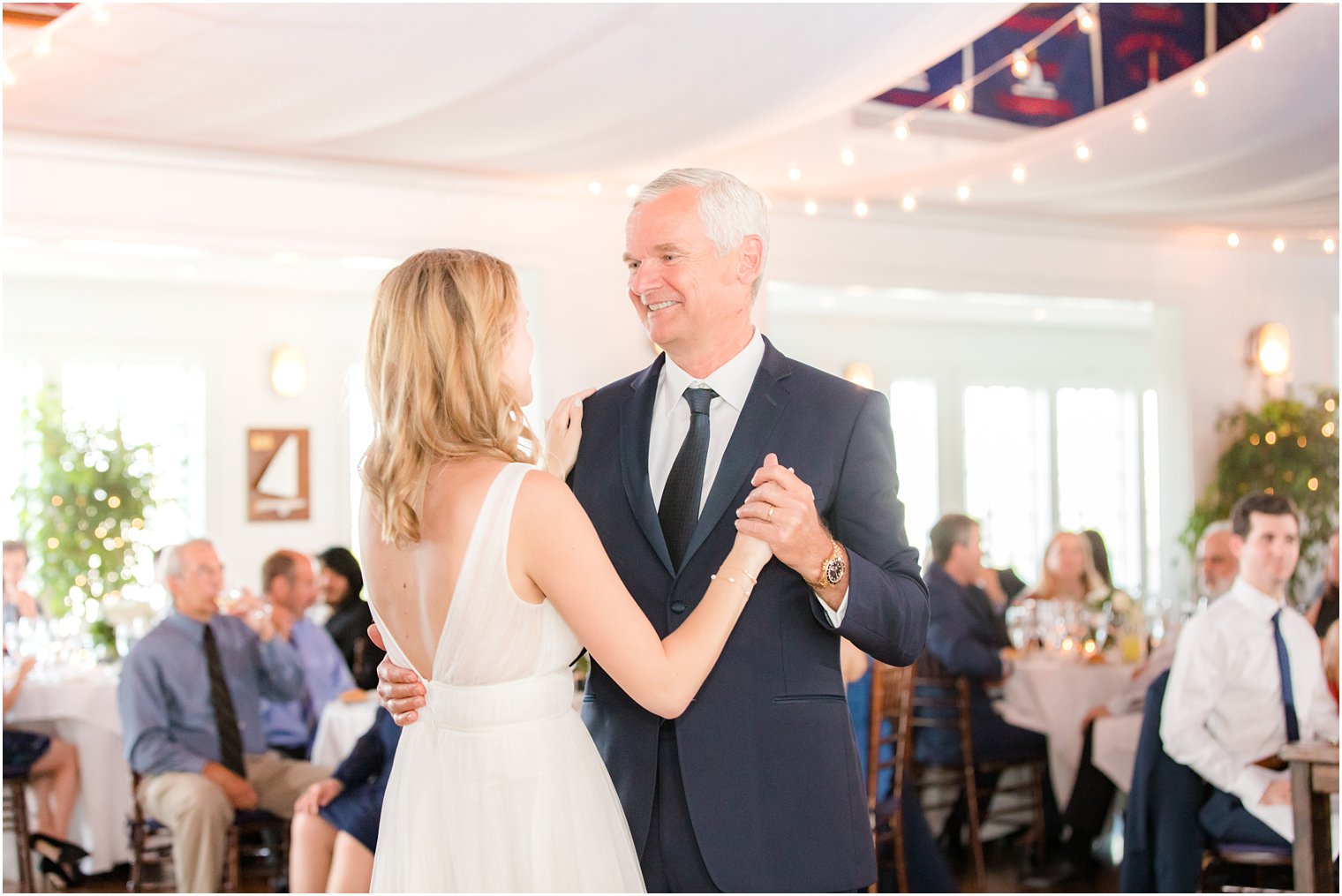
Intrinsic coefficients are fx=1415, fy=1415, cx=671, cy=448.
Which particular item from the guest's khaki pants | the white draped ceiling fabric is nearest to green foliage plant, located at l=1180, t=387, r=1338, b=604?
the white draped ceiling fabric

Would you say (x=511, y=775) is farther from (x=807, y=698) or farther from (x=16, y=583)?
(x=16, y=583)

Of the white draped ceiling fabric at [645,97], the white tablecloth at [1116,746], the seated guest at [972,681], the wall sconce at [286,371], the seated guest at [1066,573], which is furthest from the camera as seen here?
the wall sconce at [286,371]

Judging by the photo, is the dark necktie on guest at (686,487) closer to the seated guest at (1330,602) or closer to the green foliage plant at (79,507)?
the seated guest at (1330,602)

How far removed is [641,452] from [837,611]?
1.33 ft

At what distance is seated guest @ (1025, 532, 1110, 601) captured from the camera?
25.5ft

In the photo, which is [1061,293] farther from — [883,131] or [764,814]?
[764,814]

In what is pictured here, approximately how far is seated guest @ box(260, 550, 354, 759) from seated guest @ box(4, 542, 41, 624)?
1.37 m

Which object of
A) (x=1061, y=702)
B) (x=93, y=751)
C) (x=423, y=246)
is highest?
(x=423, y=246)

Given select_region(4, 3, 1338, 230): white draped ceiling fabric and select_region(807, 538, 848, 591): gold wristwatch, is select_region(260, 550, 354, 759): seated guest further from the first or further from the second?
select_region(807, 538, 848, 591): gold wristwatch

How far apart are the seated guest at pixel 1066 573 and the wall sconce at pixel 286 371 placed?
601 cm

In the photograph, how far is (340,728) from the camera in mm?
5793

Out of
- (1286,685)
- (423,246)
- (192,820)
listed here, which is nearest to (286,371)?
(423,246)

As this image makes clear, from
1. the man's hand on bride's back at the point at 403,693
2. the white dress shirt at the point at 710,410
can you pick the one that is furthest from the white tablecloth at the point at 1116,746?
the man's hand on bride's back at the point at 403,693

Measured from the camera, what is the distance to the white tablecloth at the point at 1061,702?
658cm
